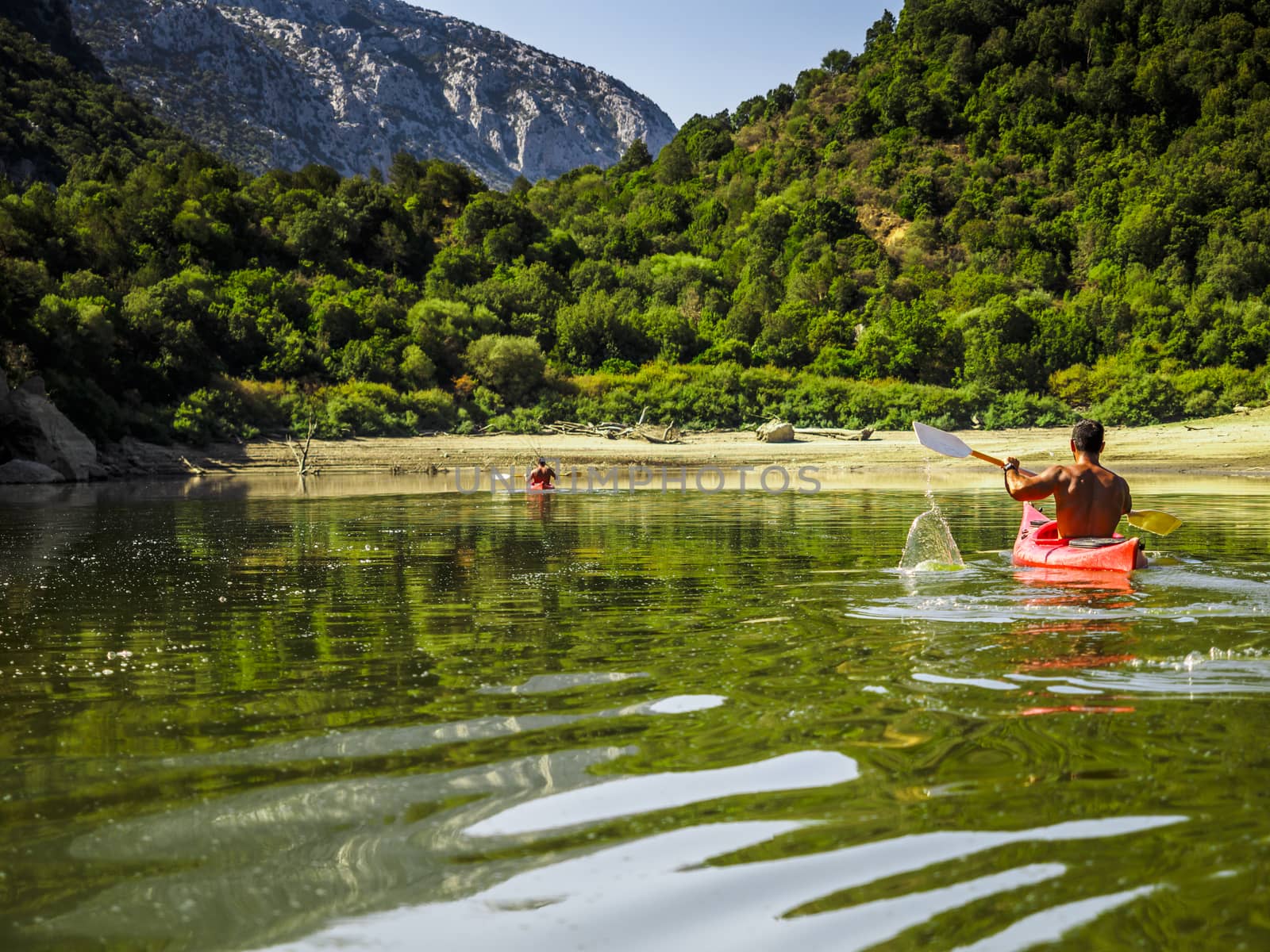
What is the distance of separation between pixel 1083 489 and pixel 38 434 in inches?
1185

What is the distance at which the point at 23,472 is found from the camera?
30.6 meters

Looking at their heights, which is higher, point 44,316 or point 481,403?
point 44,316

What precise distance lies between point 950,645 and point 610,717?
8.52 ft

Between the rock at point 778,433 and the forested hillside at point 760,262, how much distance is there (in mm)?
4066

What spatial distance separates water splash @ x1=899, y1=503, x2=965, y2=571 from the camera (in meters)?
10.6

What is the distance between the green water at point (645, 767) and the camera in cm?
297

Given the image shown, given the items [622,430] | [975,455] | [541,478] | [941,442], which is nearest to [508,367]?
[622,430]

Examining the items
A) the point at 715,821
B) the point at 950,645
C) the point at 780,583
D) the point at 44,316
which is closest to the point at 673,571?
the point at 780,583

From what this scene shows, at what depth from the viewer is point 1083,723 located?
472cm

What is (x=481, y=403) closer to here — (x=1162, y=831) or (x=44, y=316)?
(x=44, y=316)

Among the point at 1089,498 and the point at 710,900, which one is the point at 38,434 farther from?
the point at 710,900

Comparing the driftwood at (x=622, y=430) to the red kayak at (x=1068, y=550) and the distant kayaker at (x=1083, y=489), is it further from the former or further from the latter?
the distant kayaker at (x=1083, y=489)

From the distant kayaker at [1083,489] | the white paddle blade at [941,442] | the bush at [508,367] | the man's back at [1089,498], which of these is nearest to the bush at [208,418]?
the bush at [508,367]

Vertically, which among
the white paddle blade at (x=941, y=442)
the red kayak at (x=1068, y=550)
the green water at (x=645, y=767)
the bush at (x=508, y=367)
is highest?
the bush at (x=508, y=367)
